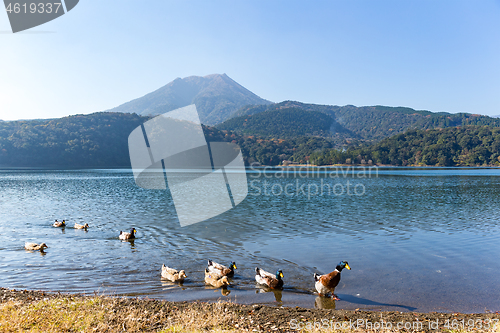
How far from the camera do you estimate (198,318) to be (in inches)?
281

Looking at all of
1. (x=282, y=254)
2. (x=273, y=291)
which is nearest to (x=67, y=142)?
(x=282, y=254)

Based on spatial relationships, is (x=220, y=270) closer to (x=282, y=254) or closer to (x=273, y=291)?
(x=273, y=291)

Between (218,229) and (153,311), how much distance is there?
13051mm

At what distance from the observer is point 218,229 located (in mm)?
20844

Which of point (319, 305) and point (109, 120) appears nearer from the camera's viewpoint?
point (319, 305)

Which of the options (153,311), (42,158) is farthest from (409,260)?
(42,158)

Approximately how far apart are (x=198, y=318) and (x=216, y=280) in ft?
12.0

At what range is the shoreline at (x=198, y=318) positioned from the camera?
674 cm

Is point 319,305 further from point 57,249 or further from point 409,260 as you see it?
point 57,249

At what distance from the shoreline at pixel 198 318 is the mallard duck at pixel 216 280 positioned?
178 cm

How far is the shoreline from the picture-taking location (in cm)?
674

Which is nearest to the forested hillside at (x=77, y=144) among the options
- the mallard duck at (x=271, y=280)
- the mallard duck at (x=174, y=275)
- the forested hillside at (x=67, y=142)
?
the forested hillside at (x=67, y=142)

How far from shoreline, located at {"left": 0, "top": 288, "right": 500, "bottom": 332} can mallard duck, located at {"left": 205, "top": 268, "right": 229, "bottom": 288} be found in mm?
1782

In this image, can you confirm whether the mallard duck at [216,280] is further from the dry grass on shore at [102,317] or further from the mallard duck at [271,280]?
the dry grass on shore at [102,317]
